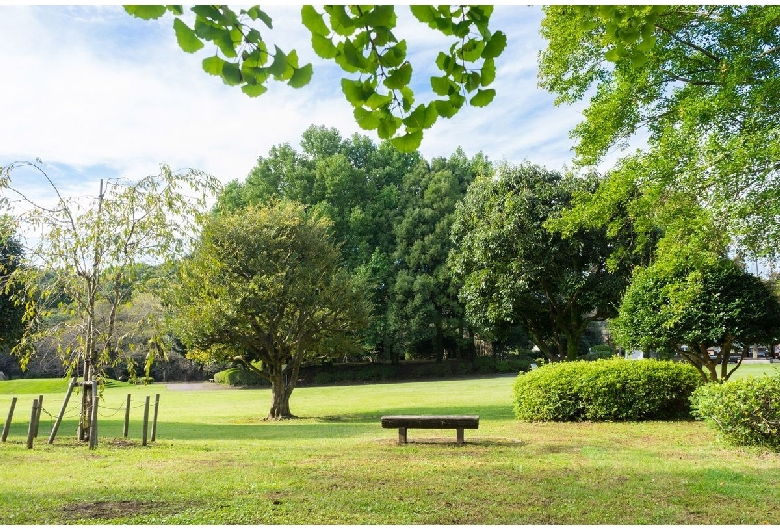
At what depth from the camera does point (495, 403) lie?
75.2 ft

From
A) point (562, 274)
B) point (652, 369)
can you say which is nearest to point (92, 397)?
point (652, 369)

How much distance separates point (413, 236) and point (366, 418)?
77.9 feet

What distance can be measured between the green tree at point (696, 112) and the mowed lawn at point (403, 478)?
4.79 metres

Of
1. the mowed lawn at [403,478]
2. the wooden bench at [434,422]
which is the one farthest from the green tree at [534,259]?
the wooden bench at [434,422]

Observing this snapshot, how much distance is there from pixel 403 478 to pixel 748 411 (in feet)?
19.8

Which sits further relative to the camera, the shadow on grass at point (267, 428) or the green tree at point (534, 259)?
the green tree at point (534, 259)

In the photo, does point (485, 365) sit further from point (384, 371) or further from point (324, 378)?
point (324, 378)

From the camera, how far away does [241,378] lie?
1629 inches

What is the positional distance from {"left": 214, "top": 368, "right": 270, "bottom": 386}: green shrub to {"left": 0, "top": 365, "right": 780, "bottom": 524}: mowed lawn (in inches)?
1032

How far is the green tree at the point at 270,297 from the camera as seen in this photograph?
18.5 meters

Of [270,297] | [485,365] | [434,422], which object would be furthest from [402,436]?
[485,365]

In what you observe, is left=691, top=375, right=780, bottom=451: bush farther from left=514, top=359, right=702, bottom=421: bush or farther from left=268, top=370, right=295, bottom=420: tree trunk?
left=268, top=370, right=295, bottom=420: tree trunk

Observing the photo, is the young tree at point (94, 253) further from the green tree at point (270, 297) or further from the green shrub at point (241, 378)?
the green shrub at point (241, 378)

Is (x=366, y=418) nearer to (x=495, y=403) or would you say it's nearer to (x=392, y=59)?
(x=495, y=403)
